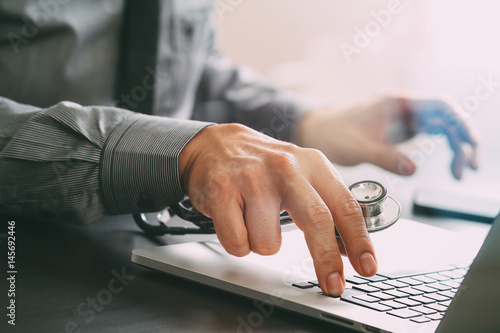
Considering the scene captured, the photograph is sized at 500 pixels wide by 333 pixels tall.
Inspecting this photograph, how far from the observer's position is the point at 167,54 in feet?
3.64

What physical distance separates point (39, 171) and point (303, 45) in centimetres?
232

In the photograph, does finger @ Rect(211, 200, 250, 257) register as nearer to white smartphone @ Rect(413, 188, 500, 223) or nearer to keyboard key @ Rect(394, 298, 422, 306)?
keyboard key @ Rect(394, 298, 422, 306)

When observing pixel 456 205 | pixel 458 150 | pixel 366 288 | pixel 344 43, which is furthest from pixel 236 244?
pixel 344 43

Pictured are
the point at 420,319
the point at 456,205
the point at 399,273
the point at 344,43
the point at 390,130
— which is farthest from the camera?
the point at 344,43

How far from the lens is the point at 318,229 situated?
44cm

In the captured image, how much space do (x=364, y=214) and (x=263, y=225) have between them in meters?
0.11

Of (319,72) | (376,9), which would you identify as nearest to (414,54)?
(376,9)

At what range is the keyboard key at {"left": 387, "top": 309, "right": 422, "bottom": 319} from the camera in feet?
1.23

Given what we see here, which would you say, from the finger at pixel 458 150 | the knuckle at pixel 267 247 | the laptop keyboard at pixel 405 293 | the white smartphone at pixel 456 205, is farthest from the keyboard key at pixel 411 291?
the finger at pixel 458 150

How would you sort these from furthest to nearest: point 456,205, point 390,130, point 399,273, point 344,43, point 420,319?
1. point 344,43
2. point 390,130
3. point 456,205
4. point 399,273
5. point 420,319

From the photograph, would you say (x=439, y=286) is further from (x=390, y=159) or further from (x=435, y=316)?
(x=390, y=159)

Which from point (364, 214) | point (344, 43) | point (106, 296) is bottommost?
point (106, 296)

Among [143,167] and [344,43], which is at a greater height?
[344,43]

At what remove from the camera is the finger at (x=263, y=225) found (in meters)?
0.46
